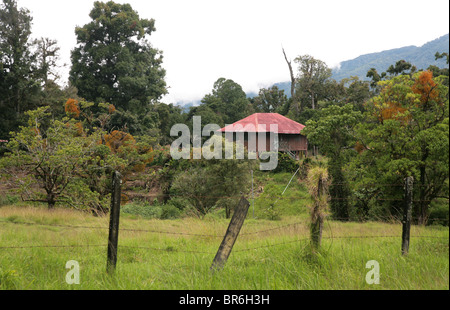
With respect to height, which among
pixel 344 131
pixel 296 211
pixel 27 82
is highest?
pixel 27 82

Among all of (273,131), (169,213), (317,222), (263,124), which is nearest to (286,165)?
(273,131)

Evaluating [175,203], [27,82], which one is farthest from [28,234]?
[27,82]

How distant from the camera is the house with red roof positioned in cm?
3225

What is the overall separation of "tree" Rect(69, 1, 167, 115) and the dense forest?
0.35 feet

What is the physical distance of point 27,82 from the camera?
1038 inches

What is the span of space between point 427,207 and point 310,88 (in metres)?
30.6

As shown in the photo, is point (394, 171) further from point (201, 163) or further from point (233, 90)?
point (233, 90)

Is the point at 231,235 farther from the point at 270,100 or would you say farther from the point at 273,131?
the point at 270,100

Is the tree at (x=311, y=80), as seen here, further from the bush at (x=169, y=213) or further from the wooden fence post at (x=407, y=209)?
the wooden fence post at (x=407, y=209)

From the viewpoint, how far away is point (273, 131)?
104ft

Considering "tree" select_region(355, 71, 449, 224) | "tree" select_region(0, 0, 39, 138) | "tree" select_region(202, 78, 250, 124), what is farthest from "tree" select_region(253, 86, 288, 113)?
"tree" select_region(355, 71, 449, 224)

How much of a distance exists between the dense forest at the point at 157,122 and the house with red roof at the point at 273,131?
4327 mm

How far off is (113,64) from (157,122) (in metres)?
7.01

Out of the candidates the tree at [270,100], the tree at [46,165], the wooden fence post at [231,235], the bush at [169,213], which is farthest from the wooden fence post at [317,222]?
the tree at [270,100]
